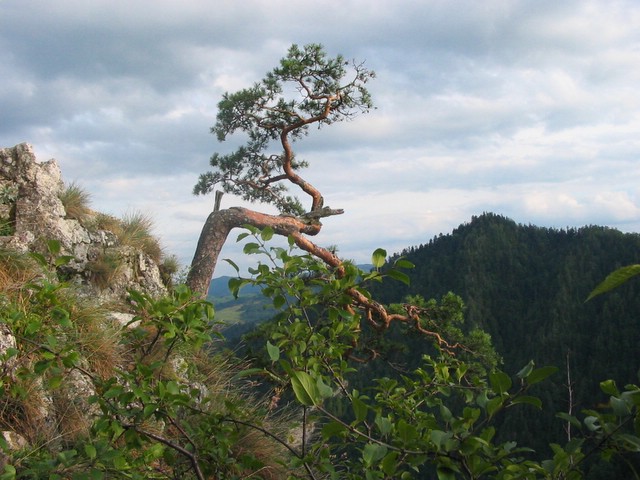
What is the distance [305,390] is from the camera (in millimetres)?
1369

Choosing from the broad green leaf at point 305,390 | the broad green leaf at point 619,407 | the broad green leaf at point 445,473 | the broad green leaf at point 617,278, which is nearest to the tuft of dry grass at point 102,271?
the broad green leaf at point 305,390

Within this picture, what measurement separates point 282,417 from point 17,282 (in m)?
3.17

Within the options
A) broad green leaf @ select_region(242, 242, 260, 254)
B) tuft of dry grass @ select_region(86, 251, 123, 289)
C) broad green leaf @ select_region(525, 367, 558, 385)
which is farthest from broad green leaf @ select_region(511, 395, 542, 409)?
tuft of dry grass @ select_region(86, 251, 123, 289)

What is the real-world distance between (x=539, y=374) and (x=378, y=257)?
867 mm

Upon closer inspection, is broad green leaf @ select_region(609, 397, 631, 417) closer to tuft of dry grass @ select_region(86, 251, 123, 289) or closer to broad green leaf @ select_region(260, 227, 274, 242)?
broad green leaf @ select_region(260, 227, 274, 242)

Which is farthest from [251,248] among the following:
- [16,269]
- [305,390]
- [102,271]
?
[102,271]

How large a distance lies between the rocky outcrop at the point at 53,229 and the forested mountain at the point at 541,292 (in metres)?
51.1

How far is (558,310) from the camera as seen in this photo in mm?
72250

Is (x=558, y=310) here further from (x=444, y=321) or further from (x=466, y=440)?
(x=466, y=440)

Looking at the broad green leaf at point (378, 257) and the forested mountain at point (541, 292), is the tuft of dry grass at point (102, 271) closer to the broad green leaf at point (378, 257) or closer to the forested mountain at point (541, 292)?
the broad green leaf at point (378, 257)

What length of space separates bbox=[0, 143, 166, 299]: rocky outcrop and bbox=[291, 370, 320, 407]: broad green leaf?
18.5 ft

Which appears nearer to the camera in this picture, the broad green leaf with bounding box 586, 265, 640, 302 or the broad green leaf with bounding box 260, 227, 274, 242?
the broad green leaf with bounding box 586, 265, 640, 302

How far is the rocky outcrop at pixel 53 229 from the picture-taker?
21.3 feet

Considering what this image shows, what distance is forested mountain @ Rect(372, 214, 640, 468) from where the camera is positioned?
62.4 meters
